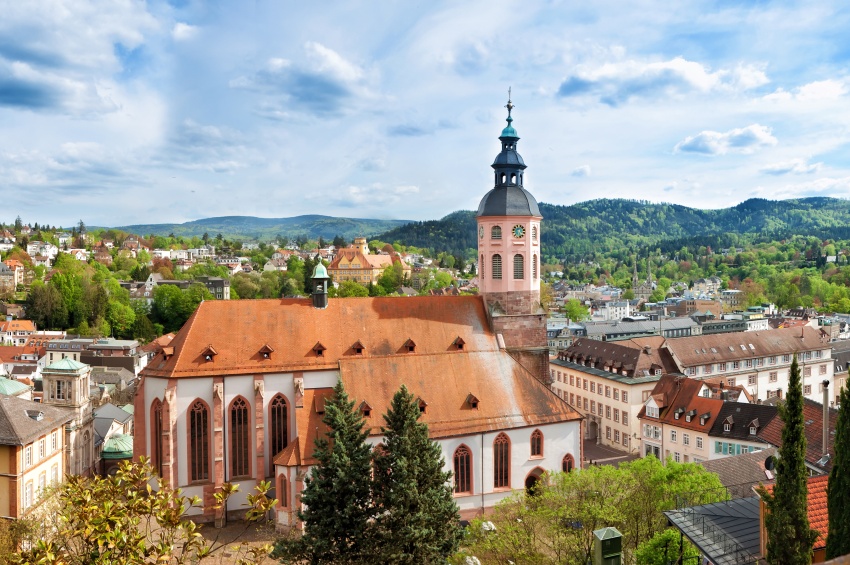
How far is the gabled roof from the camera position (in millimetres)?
36188

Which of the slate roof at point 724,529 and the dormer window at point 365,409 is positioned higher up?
the dormer window at point 365,409

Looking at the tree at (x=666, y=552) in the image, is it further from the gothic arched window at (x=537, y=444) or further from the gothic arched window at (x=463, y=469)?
the gothic arched window at (x=537, y=444)

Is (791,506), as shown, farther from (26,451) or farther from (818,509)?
(26,451)

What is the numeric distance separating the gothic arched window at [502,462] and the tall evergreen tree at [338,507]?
10399 mm

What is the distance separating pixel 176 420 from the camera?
117 ft

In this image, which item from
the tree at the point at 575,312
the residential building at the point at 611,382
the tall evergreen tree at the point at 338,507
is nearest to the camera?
the tall evergreen tree at the point at 338,507

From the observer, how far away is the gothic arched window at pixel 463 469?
35875mm

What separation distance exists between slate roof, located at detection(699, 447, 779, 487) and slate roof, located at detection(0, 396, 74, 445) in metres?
33.9

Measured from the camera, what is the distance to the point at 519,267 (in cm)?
4112

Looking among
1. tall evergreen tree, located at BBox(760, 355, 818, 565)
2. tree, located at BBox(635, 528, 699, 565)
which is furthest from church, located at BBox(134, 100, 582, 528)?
tall evergreen tree, located at BBox(760, 355, 818, 565)

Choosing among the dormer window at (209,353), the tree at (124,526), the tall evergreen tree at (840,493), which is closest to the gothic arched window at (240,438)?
the dormer window at (209,353)

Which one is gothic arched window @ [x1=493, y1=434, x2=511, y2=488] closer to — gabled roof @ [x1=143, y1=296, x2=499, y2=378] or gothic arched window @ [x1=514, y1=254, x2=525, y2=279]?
gabled roof @ [x1=143, y1=296, x2=499, y2=378]

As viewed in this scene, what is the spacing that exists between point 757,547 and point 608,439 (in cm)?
4373

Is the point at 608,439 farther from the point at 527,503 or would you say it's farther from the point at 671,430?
the point at 527,503
